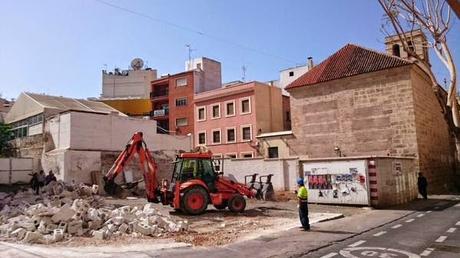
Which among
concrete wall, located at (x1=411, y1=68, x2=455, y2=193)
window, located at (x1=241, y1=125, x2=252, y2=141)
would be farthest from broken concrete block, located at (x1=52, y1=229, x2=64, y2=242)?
window, located at (x1=241, y1=125, x2=252, y2=141)

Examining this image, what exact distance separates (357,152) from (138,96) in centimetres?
4015

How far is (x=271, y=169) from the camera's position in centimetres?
2786

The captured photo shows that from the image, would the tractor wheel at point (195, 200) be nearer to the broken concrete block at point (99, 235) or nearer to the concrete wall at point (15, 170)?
the broken concrete block at point (99, 235)

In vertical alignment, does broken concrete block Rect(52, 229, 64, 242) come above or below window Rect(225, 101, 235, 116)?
below

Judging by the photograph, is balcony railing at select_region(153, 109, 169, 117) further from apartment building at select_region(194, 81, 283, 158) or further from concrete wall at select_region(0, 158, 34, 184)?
concrete wall at select_region(0, 158, 34, 184)

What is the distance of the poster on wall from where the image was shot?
19172mm

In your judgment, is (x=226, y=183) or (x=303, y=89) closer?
(x=226, y=183)

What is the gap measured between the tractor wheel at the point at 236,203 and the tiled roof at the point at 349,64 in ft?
58.3

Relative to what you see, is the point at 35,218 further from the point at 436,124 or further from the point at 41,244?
Answer: the point at 436,124

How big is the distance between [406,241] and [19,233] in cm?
1044

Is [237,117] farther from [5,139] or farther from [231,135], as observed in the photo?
[5,139]

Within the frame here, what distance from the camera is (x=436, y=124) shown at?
1320 inches

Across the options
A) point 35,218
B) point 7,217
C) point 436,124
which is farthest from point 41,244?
point 436,124

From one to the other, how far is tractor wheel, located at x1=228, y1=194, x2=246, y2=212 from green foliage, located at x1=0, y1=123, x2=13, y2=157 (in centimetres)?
2859
